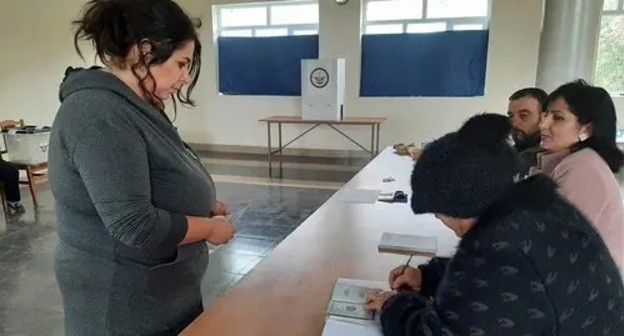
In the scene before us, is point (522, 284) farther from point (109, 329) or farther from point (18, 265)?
point (18, 265)

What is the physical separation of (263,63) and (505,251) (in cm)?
641

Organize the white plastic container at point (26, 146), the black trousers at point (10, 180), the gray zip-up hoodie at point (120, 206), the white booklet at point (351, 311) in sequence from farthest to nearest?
the white plastic container at point (26, 146), the black trousers at point (10, 180), the white booklet at point (351, 311), the gray zip-up hoodie at point (120, 206)

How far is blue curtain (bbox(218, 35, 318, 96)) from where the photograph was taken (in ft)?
21.6

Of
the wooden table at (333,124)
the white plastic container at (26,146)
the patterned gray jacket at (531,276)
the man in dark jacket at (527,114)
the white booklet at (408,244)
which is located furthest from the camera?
the wooden table at (333,124)

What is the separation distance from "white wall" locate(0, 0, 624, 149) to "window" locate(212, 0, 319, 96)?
5.9 inches

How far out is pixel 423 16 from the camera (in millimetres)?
6031

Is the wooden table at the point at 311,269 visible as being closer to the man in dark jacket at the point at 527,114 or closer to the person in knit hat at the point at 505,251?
the person in knit hat at the point at 505,251

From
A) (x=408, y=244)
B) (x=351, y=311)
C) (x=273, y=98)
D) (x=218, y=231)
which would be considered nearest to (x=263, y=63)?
(x=273, y=98)

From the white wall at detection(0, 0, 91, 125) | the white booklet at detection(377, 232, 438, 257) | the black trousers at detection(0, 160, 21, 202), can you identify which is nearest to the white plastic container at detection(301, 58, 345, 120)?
the white wall at detection(0, 0, 91, 125)

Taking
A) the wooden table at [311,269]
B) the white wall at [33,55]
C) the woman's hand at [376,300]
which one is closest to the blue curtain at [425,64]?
the white wall at [33,55]

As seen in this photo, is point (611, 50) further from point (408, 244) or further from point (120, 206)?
point (120, 206)

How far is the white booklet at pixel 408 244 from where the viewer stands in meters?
1.44

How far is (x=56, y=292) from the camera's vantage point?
8.59 feet

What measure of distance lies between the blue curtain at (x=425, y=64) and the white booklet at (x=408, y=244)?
492 cm
